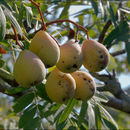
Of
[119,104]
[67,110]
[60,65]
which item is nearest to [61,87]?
[60,65]

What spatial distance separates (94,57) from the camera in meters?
1.31

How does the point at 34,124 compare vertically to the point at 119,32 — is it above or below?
below

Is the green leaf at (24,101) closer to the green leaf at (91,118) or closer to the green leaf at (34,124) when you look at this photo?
the green leaf at (34,124)

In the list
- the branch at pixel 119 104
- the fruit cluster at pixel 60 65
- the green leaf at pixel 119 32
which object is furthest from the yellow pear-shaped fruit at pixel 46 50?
the branch at pixel 119 104


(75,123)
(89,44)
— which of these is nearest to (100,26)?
(75,123)

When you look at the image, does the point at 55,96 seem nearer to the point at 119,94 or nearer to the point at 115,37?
the point at 115,37

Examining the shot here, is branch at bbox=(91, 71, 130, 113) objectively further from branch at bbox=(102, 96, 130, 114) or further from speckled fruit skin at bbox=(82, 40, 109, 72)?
speckled fruit skin at bbox=(82, 40, 109, 72)

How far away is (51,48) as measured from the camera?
1199mm

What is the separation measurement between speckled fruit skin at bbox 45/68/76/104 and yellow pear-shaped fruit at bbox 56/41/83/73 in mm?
45

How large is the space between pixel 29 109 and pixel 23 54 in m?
0.61

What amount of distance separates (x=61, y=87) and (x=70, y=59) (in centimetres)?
13

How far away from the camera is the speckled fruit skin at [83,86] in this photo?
1307mm

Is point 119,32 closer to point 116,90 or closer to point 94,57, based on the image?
point 94,57

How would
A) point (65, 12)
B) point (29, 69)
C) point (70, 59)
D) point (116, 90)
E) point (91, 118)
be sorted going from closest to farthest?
point (29, 69), point (70, 59), point (91, 118), point (65, 12), point (116, 90)
